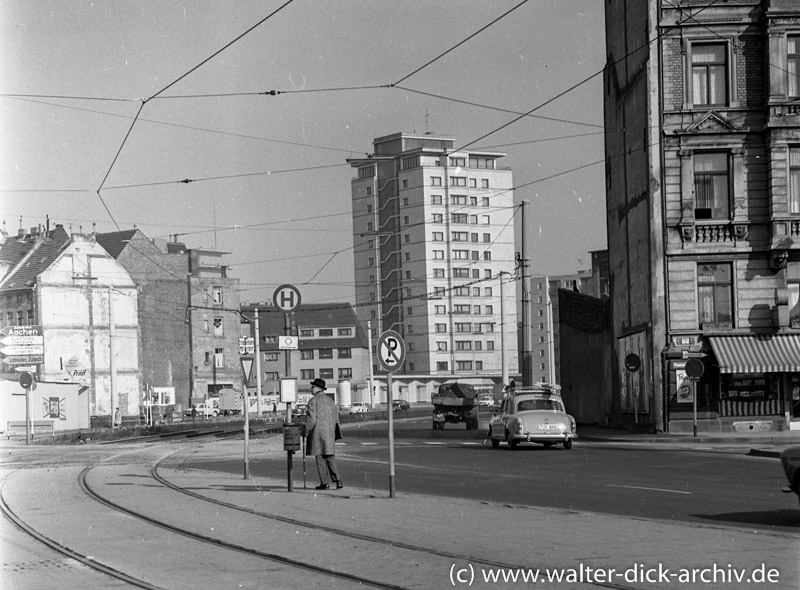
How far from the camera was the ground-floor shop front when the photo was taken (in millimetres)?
41156

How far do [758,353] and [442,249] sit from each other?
106459mm

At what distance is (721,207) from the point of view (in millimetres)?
41906

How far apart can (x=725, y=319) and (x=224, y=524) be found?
29.7 metres

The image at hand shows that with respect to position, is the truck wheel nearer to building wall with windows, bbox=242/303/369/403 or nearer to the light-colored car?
the light-colored car

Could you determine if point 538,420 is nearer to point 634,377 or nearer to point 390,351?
point 634,377

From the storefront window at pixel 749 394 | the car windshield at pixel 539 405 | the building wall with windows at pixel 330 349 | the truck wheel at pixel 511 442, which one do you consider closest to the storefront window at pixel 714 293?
the storefront window at pixel 749 394

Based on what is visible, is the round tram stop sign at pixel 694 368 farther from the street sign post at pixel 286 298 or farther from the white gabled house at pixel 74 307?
the white gabled house at pixel 74 307

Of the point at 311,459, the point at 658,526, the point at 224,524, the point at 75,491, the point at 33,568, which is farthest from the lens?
the point at 311,459

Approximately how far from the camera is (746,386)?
4191 cm

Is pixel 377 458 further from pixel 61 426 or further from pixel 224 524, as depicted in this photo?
pixel 61 426

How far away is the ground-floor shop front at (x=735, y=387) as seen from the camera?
135 ft

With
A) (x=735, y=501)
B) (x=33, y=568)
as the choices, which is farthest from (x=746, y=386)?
(x=33, y=568)

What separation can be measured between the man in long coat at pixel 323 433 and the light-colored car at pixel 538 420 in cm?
1521

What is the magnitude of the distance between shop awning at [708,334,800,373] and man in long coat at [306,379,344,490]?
23.5 metres
